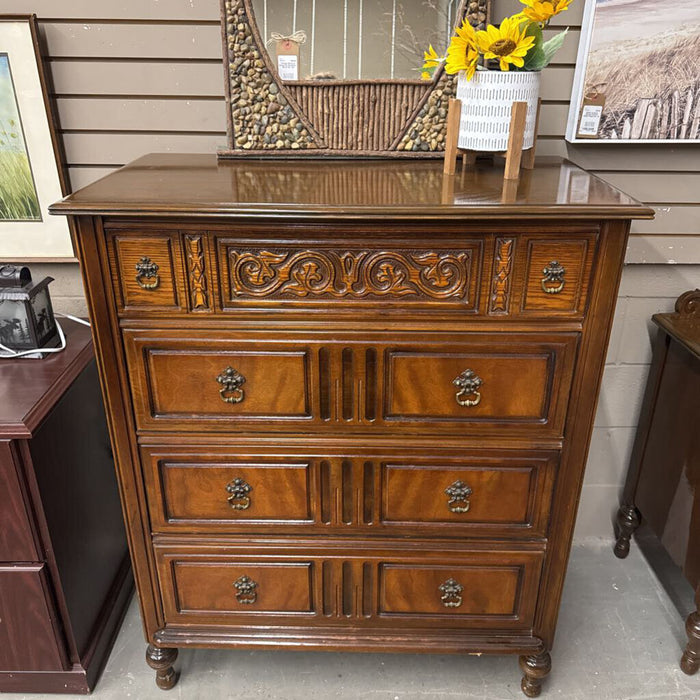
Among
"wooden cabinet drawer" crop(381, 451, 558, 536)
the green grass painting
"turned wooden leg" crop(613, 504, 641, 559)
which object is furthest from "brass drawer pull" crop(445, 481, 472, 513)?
the green grass painting

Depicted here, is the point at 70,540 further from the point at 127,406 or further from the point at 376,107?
the point at 376,107

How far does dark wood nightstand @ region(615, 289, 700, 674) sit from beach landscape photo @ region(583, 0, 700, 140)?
0.59 m

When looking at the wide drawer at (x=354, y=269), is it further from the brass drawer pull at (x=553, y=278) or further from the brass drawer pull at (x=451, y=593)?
the brass drawer pull at (x=451, y=593)

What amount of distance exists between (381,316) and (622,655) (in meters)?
1.47

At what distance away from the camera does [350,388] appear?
4.96 ft

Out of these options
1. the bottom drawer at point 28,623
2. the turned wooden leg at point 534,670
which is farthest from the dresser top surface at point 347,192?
the turned wooden leg at point 534,670

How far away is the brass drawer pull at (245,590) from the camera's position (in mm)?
1751

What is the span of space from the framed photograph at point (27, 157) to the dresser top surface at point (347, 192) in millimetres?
375

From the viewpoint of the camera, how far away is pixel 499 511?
1.65m

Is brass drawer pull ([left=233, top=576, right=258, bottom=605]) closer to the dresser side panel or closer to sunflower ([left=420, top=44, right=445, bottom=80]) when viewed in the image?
the dresser side panel

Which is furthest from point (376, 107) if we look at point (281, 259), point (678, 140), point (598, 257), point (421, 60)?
point (678, 140)

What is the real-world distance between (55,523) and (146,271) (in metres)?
0.78

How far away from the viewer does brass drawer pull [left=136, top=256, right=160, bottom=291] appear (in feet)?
4.58

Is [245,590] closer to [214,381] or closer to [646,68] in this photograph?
[214,381]
